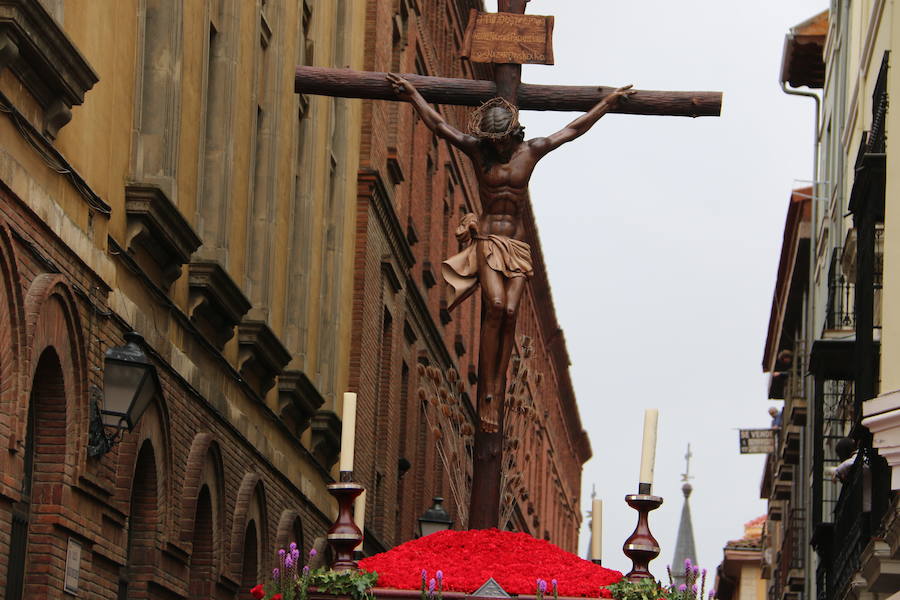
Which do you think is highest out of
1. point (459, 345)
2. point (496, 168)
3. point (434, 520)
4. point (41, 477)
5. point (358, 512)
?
point (459, 345)

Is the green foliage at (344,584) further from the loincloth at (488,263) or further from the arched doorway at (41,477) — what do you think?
the arched doorway at (41,477)

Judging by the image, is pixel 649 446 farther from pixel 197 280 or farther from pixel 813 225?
pixel 813 225

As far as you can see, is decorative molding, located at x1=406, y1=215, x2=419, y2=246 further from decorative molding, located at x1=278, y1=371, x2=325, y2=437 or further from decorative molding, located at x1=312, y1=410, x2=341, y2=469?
decorative molding, located at x1=278, y1=371, x2=325, y2=437

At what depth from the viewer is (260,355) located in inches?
933

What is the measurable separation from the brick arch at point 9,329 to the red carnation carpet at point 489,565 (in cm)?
349

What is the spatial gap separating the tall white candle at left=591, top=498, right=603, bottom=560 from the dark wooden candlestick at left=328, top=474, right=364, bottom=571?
1612 mm

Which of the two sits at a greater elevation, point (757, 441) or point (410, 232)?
point (757, 441)

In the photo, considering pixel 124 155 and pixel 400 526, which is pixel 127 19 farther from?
pixel 400 526

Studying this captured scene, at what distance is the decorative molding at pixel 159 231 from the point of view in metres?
17.9

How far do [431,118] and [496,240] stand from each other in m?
1.22

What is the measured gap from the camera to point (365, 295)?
32656 millimetres

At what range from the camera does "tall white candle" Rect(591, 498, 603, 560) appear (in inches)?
496

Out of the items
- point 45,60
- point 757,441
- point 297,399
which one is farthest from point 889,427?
point 757,441

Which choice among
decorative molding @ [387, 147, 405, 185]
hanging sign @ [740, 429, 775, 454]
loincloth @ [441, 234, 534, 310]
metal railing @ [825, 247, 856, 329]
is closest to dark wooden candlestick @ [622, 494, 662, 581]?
loincloth @ [441, 234, 534, 310]
